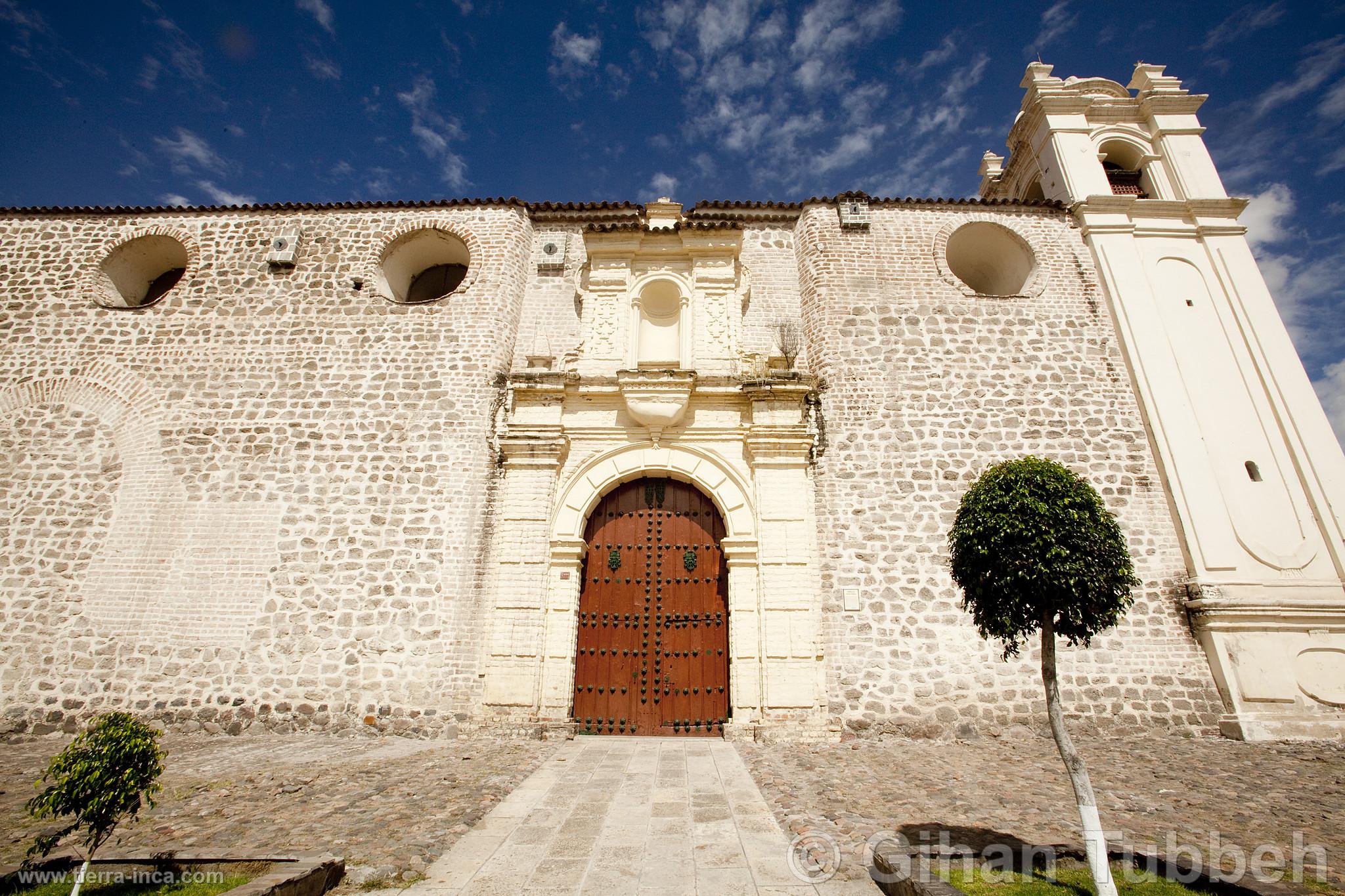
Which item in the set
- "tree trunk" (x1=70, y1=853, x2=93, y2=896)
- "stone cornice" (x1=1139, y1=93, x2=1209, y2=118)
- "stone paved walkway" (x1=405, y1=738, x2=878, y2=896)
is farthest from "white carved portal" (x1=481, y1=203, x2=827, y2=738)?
"stone cornice" (x1=1139, y1=93, x2=1209, y2=118)

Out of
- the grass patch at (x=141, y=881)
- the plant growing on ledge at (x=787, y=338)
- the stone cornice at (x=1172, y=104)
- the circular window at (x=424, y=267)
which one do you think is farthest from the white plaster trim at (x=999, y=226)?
the grass patch at (x=141, y=881)

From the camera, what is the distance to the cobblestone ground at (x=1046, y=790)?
420 centimetres

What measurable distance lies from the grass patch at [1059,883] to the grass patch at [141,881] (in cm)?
386

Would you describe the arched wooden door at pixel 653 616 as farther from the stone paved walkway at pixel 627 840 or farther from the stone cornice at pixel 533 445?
the stone paved walkway at pixel 627 840

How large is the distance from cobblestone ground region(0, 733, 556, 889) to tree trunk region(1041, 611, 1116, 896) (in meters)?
3.65

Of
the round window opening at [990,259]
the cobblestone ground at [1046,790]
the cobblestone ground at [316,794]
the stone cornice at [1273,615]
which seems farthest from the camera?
the round window opening at [990,259]

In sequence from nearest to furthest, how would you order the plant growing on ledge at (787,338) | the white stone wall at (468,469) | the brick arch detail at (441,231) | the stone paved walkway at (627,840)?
1. the stone paved walkway at (627,840)
2. the white stone wall at (468,469)
3. the plant growing on ledge at (787,338)
4. the brick arch detail at (441,231)

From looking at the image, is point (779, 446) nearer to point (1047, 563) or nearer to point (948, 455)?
point (948, 455)

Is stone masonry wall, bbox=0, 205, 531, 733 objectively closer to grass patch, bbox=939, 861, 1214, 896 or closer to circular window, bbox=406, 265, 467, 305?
circular window, bbox=406, 265, 467, 305

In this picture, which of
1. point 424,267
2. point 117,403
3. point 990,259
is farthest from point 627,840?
point 990,259

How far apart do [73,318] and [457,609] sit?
8704mm

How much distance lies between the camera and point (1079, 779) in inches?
134

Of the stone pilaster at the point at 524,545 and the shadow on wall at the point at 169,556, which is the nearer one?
the stone pilaster at the point at 524,545

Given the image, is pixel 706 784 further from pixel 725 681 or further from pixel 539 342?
pixel 539 342
